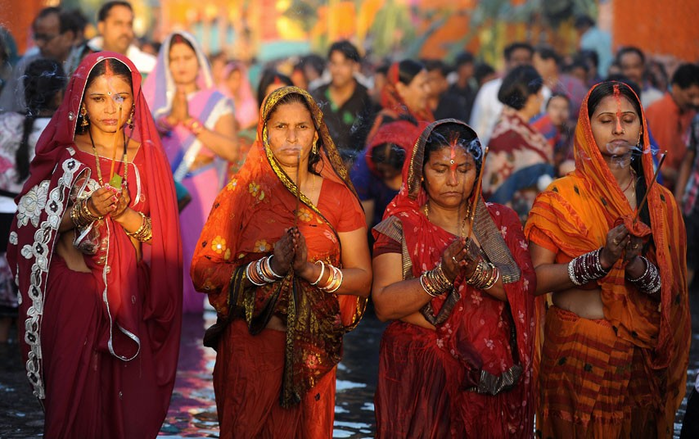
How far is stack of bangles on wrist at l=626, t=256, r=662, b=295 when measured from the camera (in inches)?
204

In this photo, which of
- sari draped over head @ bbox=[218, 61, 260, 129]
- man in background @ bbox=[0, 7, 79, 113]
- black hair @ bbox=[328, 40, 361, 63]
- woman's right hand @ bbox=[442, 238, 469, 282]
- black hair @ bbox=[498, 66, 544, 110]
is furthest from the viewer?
sari draped over head @ bbox=[218, 61, 260, 129]

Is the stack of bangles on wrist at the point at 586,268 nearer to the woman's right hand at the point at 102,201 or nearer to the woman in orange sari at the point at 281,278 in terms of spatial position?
the woman in orange sari at the point at 281,278

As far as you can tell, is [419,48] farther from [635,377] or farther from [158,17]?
[635,377]

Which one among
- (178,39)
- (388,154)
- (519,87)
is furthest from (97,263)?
(519,87)

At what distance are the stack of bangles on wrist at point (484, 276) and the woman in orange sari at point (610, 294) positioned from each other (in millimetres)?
444

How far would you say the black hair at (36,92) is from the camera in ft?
26.1

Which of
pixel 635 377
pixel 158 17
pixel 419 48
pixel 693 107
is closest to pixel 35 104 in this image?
pixel 635 377

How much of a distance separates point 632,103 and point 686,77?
25.8 ft

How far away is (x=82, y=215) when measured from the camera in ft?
17.4

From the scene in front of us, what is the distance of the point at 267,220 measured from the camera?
519cm

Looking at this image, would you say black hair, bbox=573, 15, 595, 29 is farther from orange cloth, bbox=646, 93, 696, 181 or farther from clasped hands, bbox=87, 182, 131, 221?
clasped hands, bbox=87, 182, 131, 221

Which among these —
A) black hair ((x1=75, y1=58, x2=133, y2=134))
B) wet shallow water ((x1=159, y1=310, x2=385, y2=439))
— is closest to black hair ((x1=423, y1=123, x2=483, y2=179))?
black hair ((x1=75, y1=58, x2=133, y2=134))

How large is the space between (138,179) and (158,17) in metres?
25.0

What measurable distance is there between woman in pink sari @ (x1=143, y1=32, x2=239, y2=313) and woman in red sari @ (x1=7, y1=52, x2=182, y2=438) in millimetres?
4653
